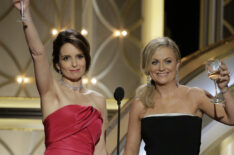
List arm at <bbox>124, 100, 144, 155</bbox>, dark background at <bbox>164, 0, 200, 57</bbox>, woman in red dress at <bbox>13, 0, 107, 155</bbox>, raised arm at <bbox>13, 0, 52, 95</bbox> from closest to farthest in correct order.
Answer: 1. raised arm at <bbox>13, 0, 52, 95</bbox>
2. woman in red dress at <bbox>13, 0, 107, 155</bbox>
3. arm at <bbox>124, 100, 144, 155</bbox>
4. dark background at <bbox>164, 0, 200, 57</bbox>

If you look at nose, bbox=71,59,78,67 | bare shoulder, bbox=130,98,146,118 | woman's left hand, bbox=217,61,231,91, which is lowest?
bare shoulder, bbox=130,98,146,118

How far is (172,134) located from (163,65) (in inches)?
12.1

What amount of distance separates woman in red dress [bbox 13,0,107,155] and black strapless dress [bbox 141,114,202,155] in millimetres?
244

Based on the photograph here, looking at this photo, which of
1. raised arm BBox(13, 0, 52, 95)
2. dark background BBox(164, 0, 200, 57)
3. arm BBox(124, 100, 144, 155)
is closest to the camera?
raised arm BBox(13, 0, 52, 95)

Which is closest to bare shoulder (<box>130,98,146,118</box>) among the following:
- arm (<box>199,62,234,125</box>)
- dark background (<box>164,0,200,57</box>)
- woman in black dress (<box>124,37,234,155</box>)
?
woman in black dress (<box>124,37,234,155</box>)

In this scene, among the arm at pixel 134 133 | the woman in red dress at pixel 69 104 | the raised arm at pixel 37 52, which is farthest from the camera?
the arm at pixel 134 133

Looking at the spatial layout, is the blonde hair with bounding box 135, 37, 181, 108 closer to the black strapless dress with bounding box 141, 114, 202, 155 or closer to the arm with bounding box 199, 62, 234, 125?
the black strapless dress with bounding box 141, 114, 202, 155

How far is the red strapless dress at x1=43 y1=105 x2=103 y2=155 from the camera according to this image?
1.79m

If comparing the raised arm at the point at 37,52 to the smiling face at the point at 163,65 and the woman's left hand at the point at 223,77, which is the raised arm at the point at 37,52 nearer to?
the smiling face at the point at 163,65

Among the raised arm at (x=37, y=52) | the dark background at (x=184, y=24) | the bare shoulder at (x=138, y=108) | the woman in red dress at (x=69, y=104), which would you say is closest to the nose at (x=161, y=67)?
the bare shoulder at (x=138, y=108)

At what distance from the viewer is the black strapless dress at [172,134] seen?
178cm

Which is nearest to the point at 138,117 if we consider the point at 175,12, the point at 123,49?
the point at 123,49

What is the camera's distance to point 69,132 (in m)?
1.80

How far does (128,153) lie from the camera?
1.89m
